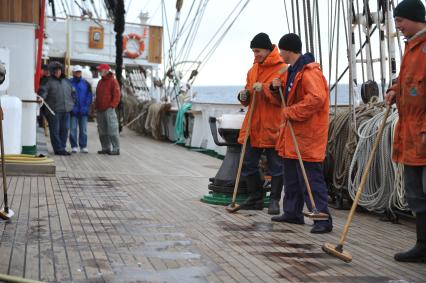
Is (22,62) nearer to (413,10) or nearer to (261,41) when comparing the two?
(261,41)

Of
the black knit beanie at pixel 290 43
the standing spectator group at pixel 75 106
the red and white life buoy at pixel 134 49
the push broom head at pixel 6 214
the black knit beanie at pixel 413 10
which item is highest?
the red and white life buoy at pixel 134 49

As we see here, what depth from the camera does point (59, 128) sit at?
1218 centimetres

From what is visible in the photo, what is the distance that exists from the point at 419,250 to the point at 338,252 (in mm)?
524

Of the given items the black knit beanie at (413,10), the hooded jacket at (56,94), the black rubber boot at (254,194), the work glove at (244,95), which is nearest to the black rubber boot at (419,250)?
the black knit beanie at (413,10)

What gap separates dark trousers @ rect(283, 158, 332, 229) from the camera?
5.95 meters

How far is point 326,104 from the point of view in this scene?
5.98 metres

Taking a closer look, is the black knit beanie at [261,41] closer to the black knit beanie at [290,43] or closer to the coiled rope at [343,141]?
the black knit beanie at [290,43]

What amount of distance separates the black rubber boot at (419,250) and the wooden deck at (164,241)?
0.06 m

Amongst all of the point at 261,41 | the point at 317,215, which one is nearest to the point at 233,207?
the point at 317,215

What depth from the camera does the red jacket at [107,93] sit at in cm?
1247

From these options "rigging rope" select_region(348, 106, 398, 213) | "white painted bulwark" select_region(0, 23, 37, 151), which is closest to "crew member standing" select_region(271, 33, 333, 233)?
"rigging rope" select_region(348, 106, 398, 213)

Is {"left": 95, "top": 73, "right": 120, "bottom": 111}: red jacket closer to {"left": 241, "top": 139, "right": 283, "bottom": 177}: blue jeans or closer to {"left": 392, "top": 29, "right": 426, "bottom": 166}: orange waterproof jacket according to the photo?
{"left": 241, "top": 139, "right": 283, "bottom": 177}: blue jeans

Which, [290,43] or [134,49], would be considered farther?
[134,49]

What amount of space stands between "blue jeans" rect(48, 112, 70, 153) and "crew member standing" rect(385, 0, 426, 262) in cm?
807
